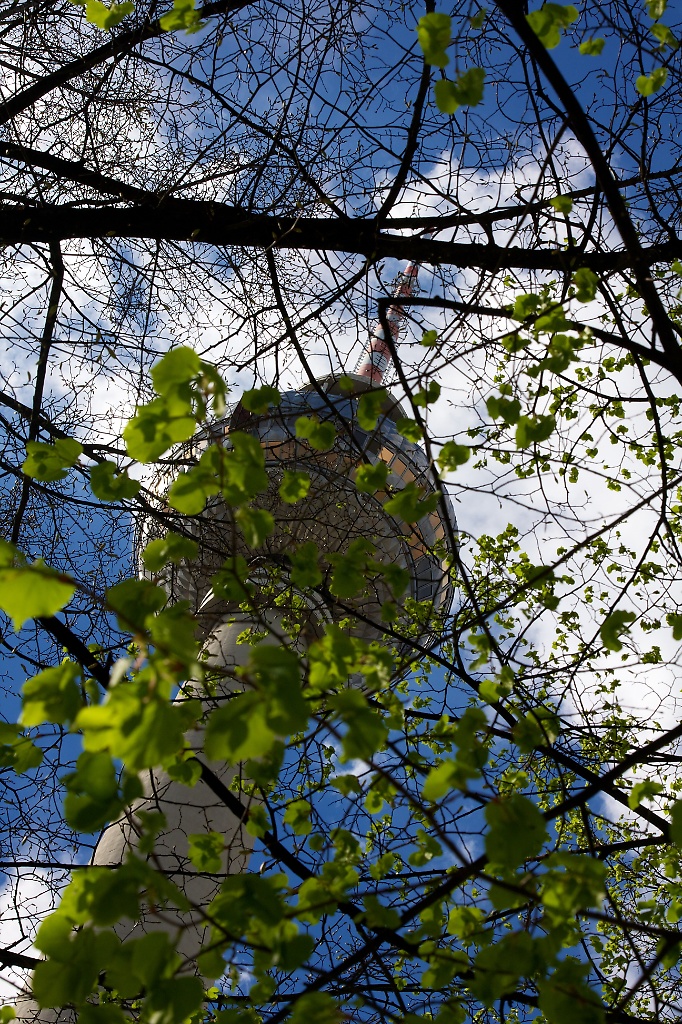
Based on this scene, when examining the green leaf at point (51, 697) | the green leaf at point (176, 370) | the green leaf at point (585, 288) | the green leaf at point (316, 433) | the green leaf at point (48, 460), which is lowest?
the green leaf at point (51, 697)

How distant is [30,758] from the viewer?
234 centimetres

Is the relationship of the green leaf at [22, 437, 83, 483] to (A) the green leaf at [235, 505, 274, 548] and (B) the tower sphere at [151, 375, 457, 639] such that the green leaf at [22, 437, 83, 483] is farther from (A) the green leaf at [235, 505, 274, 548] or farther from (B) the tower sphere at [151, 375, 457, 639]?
(A) the green leaf at [235, 505, 274, 548]

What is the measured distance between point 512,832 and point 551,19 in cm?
257

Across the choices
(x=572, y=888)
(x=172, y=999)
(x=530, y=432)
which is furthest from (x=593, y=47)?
(x=172, y=999)

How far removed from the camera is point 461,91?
244 cm

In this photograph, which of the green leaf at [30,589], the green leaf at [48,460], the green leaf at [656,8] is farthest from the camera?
the green leaf at [656,8]

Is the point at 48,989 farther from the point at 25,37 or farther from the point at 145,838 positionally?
the point at 25,37

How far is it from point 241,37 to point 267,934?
4.48 meters

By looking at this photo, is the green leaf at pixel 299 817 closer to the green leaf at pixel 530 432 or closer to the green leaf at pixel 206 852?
the green leaf at pixel 206 852

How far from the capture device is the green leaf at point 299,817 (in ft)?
A: 8.82

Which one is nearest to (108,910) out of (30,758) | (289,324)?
(30,758)

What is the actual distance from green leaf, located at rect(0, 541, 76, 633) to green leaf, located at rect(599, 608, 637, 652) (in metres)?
1.71

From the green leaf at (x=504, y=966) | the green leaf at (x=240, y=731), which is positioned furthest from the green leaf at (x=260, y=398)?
the green leaf at (x=504, y=966)

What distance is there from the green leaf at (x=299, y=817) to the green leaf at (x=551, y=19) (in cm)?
274
